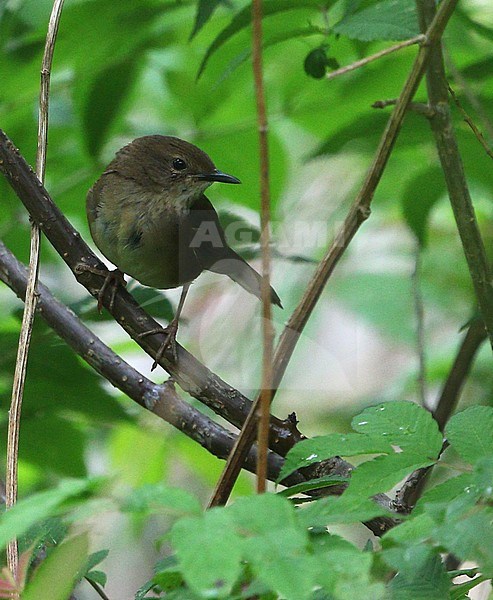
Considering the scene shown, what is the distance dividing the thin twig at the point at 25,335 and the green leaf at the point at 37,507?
1.44ft

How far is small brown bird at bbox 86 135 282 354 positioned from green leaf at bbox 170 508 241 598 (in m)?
2.12

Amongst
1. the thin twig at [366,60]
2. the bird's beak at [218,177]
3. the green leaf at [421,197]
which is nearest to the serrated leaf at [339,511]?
the thin twig at [366,60]

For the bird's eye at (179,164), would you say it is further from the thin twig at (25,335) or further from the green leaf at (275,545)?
the green leaf at (275,545)

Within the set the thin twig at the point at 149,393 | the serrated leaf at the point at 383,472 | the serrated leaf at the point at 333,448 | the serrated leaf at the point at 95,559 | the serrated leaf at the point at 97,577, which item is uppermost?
the thin twig at the point at 149,393

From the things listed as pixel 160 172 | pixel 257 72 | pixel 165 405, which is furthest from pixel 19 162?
pixel 160 172

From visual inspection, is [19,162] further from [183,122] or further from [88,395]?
[183,122]

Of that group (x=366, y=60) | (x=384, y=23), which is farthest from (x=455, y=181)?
(x=366, y=60)

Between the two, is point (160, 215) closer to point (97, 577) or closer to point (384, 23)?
point (384, 23)

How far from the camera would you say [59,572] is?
1.09m

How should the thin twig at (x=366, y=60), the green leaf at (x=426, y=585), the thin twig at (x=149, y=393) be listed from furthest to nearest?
the thin twig at (x=149, y=393) → the thin twig at (x=366, y=60) → the green leaf at (x=426, y=585)

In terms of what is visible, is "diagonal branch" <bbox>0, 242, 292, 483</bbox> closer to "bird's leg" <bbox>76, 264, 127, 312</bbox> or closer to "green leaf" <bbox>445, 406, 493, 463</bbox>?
"bird's leg" <bbox>76, 264, 127, 312</bbox>

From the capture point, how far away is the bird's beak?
3225mm

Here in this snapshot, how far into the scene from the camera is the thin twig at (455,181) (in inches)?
83.2

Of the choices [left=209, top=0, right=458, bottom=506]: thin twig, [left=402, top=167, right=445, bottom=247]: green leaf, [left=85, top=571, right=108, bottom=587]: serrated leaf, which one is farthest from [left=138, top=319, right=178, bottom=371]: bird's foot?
[left=402, top=167, right=445, bottom=247]: green leaf
